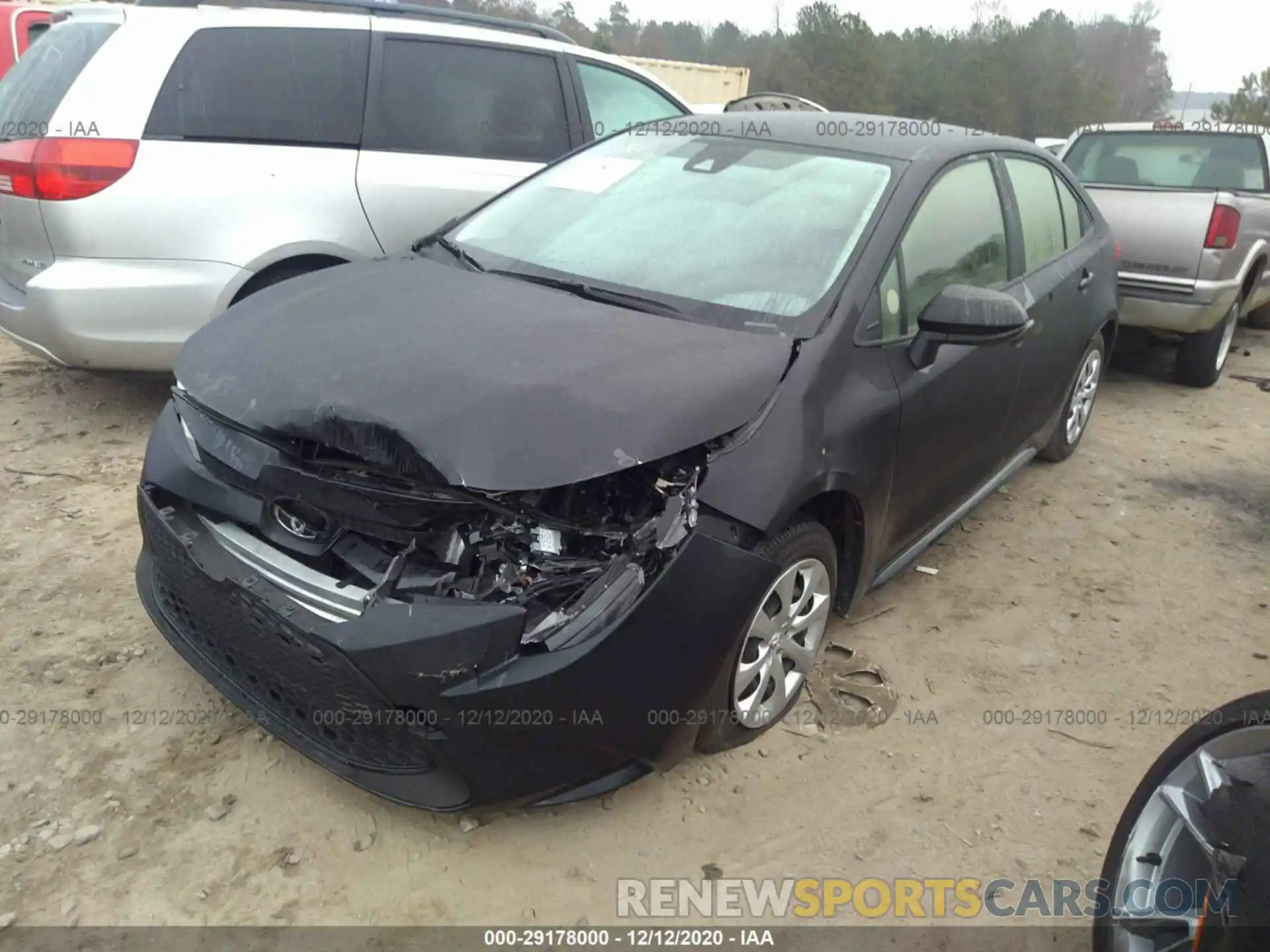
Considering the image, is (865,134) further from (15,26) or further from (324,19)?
(15,26)

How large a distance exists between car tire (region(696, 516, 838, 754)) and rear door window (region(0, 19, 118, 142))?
3.44 meters

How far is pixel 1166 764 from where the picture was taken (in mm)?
1812

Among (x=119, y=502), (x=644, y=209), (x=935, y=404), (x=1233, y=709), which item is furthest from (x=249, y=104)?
(x=1233, y=709)

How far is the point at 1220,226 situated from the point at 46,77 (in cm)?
631

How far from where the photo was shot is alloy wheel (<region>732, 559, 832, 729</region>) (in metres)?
2.32

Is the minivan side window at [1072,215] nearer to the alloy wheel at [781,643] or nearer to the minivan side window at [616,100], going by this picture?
the minivan side window at [616,100]

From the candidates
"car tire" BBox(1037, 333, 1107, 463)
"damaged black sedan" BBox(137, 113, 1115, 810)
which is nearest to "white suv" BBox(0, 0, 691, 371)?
"damaged black sedan" BBox(137, 113, 1115, 810)

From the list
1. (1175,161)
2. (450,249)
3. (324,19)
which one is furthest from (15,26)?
(1175,161)

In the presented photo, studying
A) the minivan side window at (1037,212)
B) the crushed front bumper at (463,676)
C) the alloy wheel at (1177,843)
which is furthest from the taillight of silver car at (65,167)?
the alloy wheel at (1177,843)

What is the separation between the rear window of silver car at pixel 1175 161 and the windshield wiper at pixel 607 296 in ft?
17.5

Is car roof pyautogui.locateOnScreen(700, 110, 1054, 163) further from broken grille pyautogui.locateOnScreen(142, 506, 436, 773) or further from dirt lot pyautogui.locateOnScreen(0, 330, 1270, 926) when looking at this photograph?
broken grille pyautogui.locateOnScreen(142, 506, 436, 773)

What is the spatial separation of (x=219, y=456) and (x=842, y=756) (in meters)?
1.85

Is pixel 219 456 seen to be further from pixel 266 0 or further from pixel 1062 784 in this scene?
pixel 266 0

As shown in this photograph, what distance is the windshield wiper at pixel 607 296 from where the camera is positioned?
2.54m
